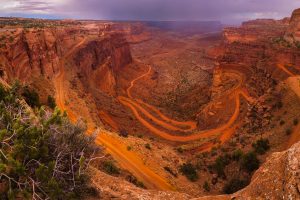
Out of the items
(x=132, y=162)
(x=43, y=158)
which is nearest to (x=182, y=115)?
(x=132, y=162)

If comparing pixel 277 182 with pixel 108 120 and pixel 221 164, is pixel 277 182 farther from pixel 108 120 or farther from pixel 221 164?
pixel 108 120

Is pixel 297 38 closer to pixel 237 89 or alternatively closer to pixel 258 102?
pixel 237 89

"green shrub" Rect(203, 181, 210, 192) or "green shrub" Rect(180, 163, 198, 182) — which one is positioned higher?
"green shrub" Rect(180, 163, 198, 182)

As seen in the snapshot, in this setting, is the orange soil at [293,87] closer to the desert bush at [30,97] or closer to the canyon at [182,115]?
the canyon at [182,115]

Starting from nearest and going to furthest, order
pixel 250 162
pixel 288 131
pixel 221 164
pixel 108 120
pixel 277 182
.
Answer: pixel 277 182
pixel 250 162
pixel 288 131
pixel 221 164
pixel 108 120

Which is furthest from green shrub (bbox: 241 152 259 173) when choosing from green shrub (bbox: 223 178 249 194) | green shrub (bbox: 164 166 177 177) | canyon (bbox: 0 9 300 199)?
green shrub (bbox: 164 166 177 177)

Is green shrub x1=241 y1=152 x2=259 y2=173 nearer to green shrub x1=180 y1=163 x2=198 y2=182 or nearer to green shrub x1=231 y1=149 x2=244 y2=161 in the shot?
green shrub x1=231 y1=149 x2=244 y2=161

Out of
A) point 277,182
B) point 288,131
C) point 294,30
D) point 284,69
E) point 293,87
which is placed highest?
point 294,30
